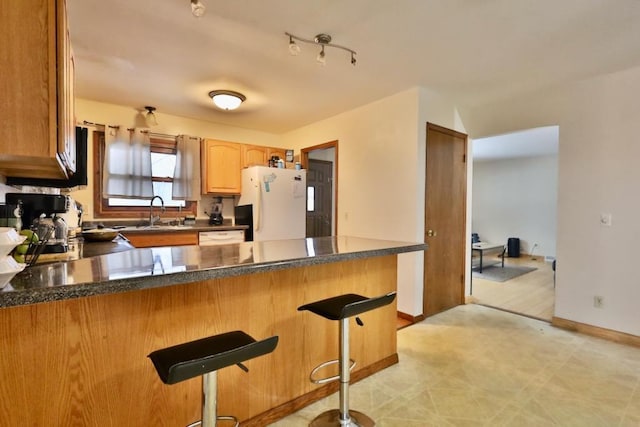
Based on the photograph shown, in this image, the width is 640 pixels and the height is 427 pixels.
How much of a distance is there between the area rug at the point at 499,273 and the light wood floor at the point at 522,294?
0.44ft

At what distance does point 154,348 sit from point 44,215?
52.0 inches

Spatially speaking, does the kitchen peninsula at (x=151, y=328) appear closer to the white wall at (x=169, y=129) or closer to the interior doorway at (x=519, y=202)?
the white wall at (x=169, y=129)

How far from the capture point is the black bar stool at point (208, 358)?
0.90 meters

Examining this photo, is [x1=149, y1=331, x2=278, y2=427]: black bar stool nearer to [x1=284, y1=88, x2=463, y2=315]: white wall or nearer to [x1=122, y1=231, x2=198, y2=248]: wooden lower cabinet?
[x1=284, y1=88, x2=463, y2=315]: white wall

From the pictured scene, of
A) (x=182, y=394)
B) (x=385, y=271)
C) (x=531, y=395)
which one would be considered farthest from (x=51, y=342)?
(x=531, y=395)

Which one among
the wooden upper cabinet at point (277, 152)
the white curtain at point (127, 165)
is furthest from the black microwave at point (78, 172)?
the wooden upper cabinet at point (277, 152)

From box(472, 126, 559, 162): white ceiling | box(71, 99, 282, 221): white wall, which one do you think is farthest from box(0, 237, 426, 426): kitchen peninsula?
box(472, 126, 559, 162): white ceiling

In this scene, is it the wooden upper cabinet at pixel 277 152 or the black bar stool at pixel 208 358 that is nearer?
the black bar stool at pixel 208 358

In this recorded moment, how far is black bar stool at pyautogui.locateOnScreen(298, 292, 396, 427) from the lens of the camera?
1424mm

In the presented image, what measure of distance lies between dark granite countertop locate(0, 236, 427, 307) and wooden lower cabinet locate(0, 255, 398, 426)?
0.45ft

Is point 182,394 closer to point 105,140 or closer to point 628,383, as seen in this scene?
point 628,383

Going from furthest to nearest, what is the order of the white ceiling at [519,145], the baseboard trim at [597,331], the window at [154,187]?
1. the white ceiling at [519,145]
2. the window at [154,187]
3. the baseboard trim at [597,331]

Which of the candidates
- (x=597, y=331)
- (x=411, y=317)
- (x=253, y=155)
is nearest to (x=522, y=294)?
(x=597, y=331)

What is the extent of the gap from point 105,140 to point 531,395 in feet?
15.3
